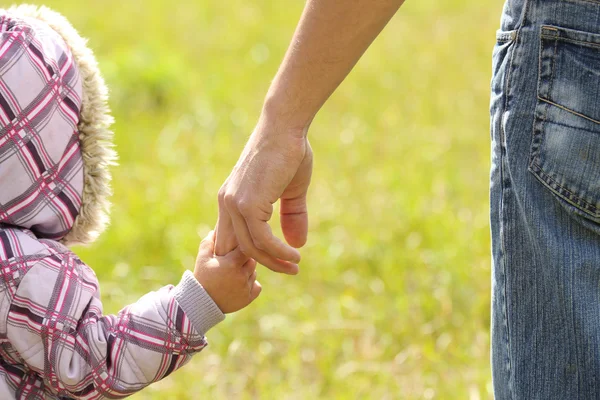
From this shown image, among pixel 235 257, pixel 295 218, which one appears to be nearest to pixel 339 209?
pixel 295 218

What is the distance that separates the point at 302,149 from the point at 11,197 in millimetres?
598

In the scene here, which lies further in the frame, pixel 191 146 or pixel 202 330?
pixel 191 146

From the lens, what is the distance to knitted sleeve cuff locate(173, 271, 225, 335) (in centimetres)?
178

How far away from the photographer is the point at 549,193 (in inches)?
56.4

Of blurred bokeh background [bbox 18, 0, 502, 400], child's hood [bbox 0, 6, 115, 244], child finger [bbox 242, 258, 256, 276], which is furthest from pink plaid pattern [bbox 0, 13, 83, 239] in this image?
blurred bokeh background [bbox 18, 0, 502, 400]

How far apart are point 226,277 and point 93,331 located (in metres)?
0.30

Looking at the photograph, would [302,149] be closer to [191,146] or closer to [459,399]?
[459,399]

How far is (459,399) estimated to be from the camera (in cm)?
284

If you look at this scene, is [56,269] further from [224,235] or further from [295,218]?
[295,218]

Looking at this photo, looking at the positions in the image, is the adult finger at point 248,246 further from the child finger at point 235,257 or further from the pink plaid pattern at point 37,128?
the pink plaid pattern at point 37,128

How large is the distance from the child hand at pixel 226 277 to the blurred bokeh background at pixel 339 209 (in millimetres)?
1157

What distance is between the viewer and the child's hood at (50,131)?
1697 mm

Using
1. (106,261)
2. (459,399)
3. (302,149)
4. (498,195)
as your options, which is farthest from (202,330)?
(106,261)

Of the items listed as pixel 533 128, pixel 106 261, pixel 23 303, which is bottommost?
pixel 106 261
